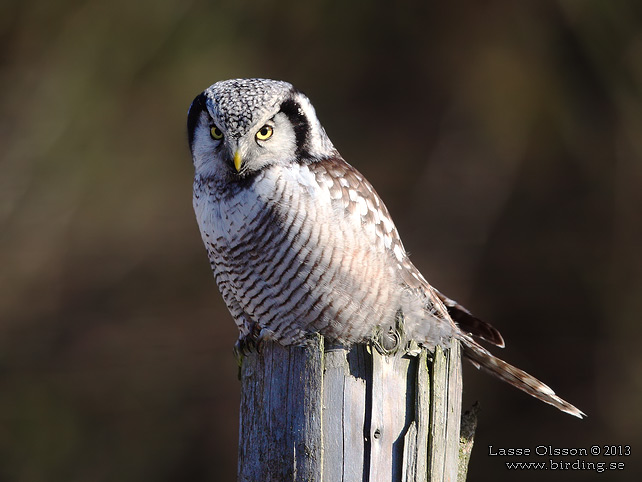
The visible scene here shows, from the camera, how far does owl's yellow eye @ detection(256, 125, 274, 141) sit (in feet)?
9.68

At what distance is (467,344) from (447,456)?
98 centimetres

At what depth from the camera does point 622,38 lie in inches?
251

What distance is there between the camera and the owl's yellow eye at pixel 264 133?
2.95m

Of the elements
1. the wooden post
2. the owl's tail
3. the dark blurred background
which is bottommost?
the wooden post

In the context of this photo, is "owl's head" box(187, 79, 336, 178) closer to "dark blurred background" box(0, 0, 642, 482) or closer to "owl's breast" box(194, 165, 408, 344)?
"owl's breast" box(194, 165, 408, 344)

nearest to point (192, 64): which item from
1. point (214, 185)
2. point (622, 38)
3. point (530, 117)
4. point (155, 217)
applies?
point (155, 217)

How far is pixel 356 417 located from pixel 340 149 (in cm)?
576

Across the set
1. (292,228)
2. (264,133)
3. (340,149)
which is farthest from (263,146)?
(340,149)

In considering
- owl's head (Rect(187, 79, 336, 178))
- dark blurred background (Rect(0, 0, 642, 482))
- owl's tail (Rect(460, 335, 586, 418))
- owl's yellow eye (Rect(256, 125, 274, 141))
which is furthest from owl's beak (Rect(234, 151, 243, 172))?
dark blurred background (Rect(0, 0, 642, 482))

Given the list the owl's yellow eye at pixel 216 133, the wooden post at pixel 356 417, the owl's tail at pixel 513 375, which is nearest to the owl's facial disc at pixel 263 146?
the owl's yellow eye at pixel 216 133

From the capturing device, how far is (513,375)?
312cm

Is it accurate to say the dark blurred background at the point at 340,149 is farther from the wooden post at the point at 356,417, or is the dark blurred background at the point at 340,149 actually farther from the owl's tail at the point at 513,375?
the wooden post at the point at 356,417

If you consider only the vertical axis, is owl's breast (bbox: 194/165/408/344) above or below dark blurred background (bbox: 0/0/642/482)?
below

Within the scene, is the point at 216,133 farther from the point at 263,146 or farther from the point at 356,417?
the point at 356,417
